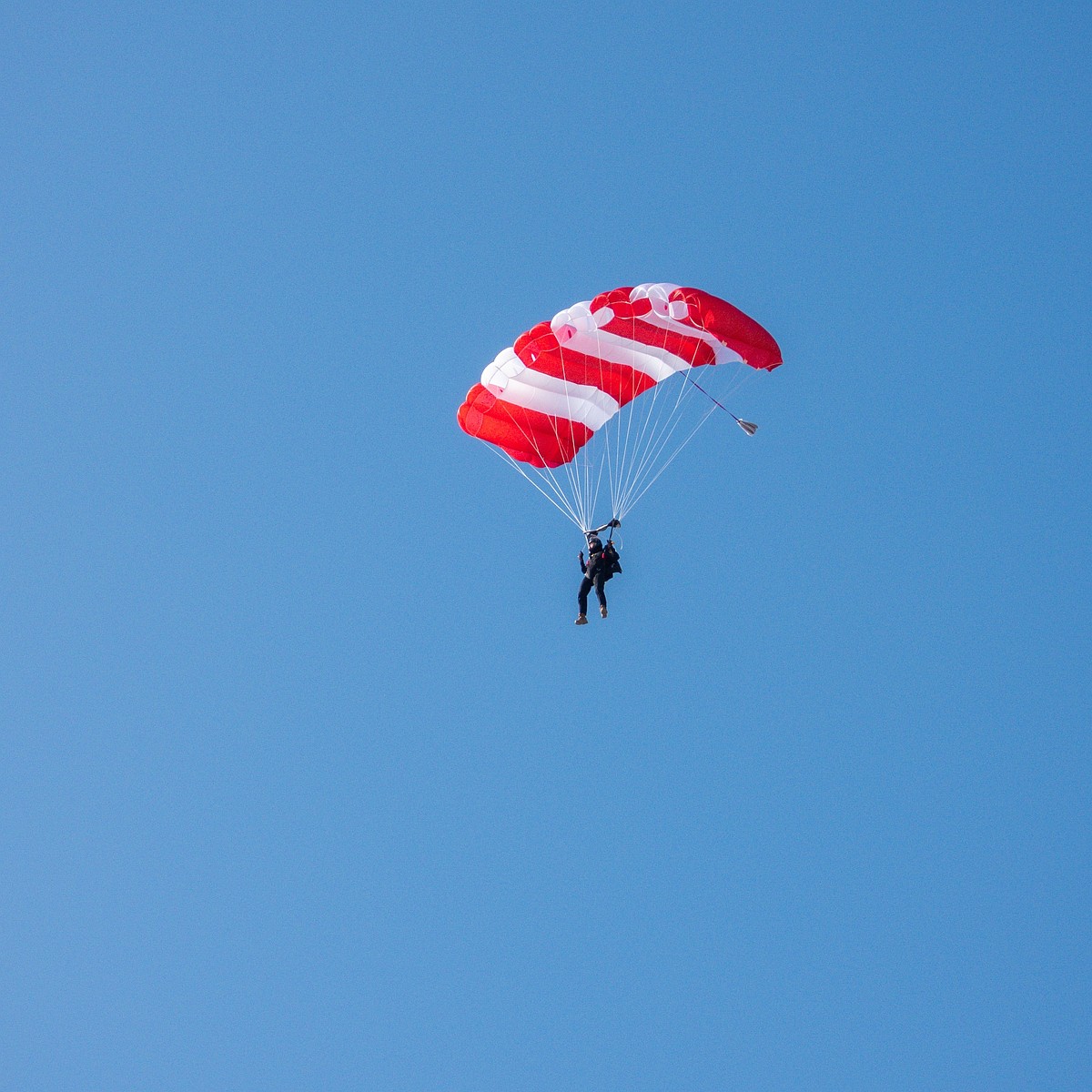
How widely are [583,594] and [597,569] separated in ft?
1.16

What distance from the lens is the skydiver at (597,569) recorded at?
19.3 m

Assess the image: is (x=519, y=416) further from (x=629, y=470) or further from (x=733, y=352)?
(x=733, y=352)

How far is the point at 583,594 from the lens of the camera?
764 inches

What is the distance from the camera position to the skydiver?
19297 mm

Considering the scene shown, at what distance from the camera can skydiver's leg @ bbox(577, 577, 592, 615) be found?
19.4m

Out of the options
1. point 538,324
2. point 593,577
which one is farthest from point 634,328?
point 593,577

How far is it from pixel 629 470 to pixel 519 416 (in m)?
1.52

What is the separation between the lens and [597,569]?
19281 mm

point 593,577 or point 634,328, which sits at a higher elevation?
point 634,328

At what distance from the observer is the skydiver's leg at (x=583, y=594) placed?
19.4 meters

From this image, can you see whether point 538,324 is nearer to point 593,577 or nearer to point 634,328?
point 634,328

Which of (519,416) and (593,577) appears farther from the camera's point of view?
(519,416)

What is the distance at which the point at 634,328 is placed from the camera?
19672 millimetres

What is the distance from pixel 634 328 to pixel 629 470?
1775 millimetres
